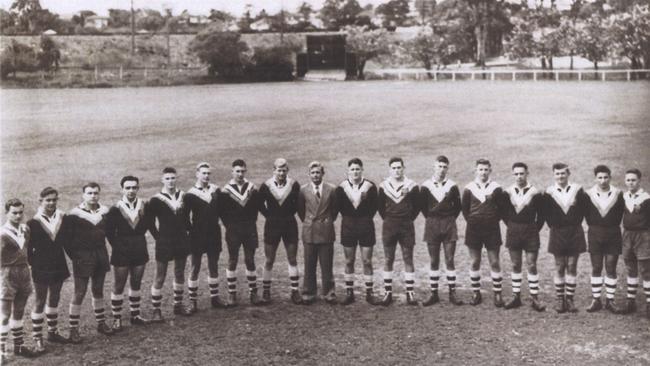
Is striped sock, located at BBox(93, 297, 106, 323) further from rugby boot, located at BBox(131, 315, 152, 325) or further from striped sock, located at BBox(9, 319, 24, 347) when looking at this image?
striped sock, located at BBox(9, 319, 24, 347)

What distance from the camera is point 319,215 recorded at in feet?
27.4

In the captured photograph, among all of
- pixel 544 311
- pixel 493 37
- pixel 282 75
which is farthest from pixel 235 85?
pixel 544 311

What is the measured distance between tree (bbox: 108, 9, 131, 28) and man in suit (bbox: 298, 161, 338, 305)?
5493 centimetres

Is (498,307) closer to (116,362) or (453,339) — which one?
(453,339)

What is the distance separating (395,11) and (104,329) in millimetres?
64286

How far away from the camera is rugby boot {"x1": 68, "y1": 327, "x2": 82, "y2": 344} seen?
23.3 ft

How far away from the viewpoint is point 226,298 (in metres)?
8.70

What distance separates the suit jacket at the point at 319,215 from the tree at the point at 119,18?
54.9 meters

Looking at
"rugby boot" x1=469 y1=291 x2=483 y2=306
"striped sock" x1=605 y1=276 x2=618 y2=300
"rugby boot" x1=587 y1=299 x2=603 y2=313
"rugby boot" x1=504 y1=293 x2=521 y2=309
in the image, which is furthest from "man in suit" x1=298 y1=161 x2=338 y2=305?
"striped sock" x1=605 y1=276 x2=618 y2=300

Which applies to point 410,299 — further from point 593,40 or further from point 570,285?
point 593,40

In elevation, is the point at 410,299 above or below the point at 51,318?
below

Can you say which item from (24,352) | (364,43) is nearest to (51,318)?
(24,352)

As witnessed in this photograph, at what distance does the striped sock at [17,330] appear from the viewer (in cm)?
677

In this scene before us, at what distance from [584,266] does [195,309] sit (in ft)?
19.0
